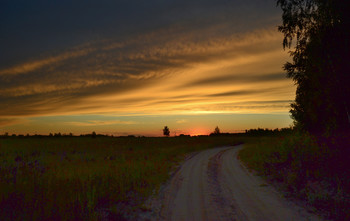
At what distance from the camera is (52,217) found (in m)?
6.63

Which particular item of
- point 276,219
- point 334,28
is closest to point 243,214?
point 276,219

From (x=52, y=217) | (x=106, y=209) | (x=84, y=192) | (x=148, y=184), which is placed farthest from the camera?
(x=148, y=184)

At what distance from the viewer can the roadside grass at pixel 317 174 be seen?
28.5ft

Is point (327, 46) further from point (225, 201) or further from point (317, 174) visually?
point (225, 201)

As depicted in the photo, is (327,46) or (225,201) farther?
(327,46)

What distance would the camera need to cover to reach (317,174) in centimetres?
1142

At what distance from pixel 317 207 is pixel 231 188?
3586 millimetres

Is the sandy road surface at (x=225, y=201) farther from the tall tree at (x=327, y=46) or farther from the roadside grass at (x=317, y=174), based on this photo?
the tall tree at (x=327, y=46)

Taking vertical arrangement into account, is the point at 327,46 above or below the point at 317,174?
above

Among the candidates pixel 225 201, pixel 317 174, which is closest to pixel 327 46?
pixel 317 174

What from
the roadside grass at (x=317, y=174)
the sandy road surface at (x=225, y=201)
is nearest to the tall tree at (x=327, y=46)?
the roadside grass at (x=317, y=174)

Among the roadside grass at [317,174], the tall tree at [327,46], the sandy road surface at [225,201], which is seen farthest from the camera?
the tall tree at [327,46]

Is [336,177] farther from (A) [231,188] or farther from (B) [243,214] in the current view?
(B) [243,214]

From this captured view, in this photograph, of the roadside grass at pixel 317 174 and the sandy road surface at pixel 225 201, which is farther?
the roadside grass at pixel 317 174
